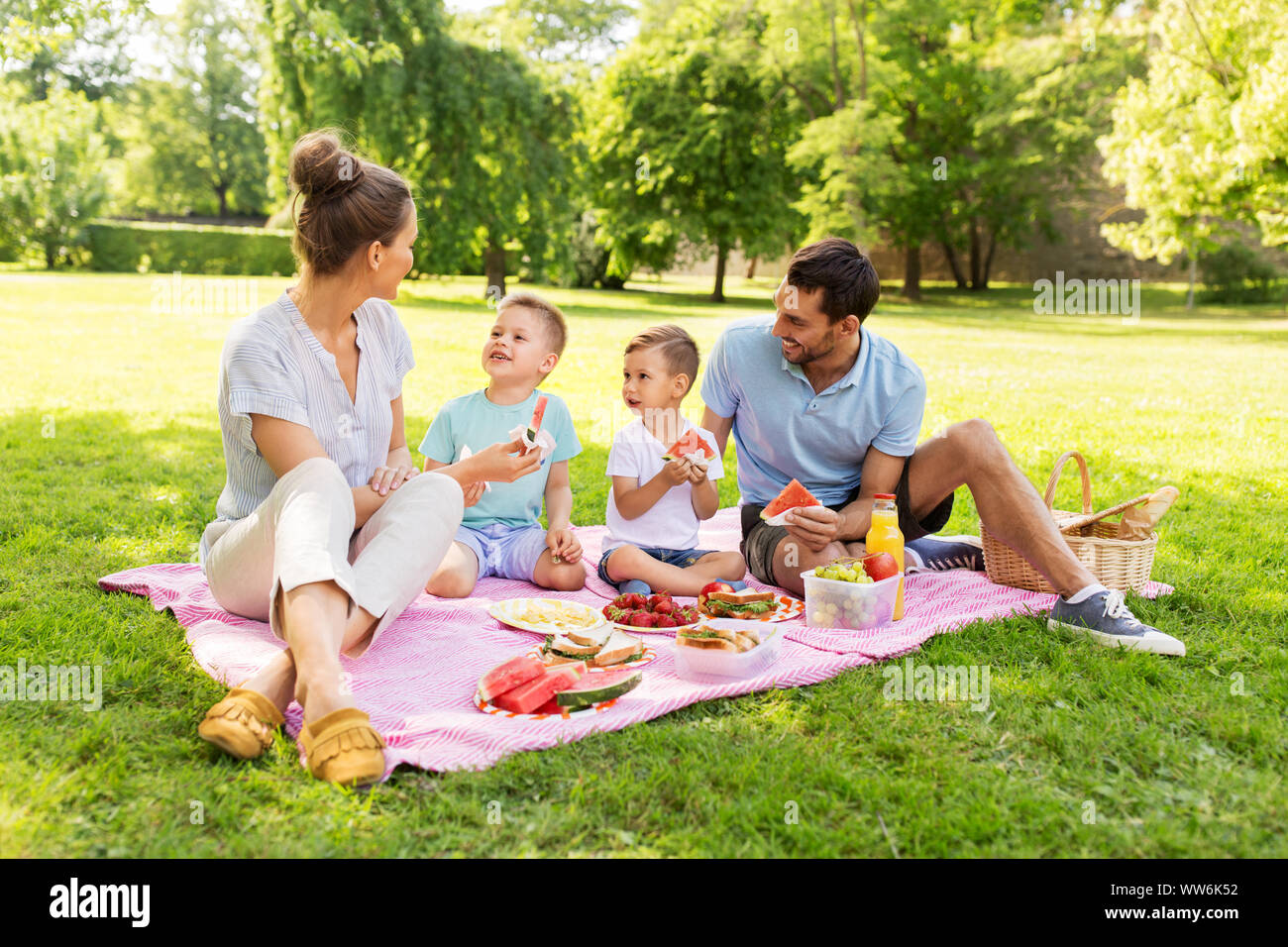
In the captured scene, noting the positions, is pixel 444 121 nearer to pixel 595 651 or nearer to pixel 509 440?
pixel 509 440

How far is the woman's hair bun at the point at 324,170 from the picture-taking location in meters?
3.13

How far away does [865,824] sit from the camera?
2.35 metres

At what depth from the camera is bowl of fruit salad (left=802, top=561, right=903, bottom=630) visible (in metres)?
3.67

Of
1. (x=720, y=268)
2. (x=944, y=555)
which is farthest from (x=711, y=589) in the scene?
(x=720, y=268)

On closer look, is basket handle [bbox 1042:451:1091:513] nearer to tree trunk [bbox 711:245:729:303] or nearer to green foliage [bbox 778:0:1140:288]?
green foliage [bbox 778:0:1140:288]

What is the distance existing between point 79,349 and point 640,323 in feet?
30.7

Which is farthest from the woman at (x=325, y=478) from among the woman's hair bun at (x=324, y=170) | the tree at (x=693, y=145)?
the tree at (x=693, y=145)

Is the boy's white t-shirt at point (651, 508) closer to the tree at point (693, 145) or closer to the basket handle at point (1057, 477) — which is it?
the basket handle at point (1057, 477)

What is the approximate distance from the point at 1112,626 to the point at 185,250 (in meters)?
31.9

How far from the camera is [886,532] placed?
3.79 meters

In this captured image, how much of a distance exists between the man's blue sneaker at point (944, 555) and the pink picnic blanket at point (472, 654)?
14 centimetres

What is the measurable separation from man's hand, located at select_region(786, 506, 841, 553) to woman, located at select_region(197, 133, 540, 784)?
40.9 inches

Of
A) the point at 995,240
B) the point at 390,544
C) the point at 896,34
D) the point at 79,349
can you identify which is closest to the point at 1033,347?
the point at 79,349

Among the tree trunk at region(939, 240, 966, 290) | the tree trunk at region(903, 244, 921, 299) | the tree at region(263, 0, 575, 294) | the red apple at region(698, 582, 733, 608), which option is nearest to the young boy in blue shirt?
the red apple at region(698, 582, 733, 608)
